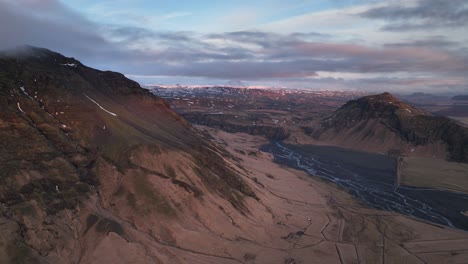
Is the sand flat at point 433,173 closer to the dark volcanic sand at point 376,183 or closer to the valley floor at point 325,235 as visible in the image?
the dark volcanic sand at point 376,183

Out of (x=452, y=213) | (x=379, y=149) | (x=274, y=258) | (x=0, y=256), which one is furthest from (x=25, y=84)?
(x=379, y=149)

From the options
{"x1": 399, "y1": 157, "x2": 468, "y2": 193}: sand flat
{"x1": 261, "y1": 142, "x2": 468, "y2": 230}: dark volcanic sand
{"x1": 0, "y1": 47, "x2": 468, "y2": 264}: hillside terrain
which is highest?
{"x1": 0, "y1": 47, "x2": 468, "y2": 264}: hillside terrain

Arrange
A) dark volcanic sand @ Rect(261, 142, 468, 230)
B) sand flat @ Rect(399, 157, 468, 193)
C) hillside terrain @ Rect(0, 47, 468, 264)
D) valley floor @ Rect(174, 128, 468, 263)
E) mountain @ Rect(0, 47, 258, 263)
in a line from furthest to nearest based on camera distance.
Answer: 1. sand flat @ Rect(399, 157, 468, 193)
2. dark volcanic sand @ Rect(261, 142, 468, 230)
3. valley floor @ Rect(174, 128, 468, 263)
4. hillside terrain @ Rect(0, 47, 468, 264)
5. mountain @ Rect(0, 47, 258, 263)

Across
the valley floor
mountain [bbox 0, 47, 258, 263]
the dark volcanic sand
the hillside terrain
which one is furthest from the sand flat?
mountain [bbox 0, 47, 258, 263]

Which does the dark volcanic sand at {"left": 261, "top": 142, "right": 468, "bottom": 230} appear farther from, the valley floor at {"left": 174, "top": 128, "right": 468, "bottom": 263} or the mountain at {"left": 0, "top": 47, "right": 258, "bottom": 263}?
the mountain at {"left": 0, "top": 47, "right": 258, "bottom": 263}

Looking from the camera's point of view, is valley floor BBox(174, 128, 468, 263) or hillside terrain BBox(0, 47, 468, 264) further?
valley floor BBox(174, 128, 468, 263)

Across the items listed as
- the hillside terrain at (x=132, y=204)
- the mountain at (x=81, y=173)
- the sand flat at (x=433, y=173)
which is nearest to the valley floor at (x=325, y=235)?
the hillside terrain at (x=132, y=204)

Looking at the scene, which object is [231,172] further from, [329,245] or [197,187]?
[329,245]

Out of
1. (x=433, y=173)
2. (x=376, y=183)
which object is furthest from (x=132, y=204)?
(x=433, y=173)
